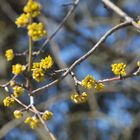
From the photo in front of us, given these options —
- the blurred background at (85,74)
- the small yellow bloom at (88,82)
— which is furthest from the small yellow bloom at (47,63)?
the blurred background at (85,74)

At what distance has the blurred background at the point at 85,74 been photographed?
448 centimetres

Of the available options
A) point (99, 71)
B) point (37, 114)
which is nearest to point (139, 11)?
point (99, 71)

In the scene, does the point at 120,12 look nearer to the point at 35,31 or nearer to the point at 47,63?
the point at 47,63

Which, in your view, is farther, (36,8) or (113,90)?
(113,90)

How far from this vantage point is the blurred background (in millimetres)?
4477

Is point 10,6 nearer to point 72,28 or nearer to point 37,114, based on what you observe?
point 72,28

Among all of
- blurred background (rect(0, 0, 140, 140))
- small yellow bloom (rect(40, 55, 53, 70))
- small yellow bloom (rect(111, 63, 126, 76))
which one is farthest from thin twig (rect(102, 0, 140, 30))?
blurred background (rect(0, 0, 140, 140))

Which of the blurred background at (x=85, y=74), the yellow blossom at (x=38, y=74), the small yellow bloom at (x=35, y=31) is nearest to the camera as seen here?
the small yellow bloom at (x=35, y=31)

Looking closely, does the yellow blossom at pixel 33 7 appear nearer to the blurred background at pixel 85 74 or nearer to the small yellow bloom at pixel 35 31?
the small yellow bloom at pixel 35 31

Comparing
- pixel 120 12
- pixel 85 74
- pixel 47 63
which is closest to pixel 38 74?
pixel 47 63

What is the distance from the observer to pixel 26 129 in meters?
5.23

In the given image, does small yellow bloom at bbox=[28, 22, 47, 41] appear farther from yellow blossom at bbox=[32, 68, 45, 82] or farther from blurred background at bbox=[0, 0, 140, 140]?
blurred background at bbox=[0, 0, 140, 140]

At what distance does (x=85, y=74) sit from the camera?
17.3ft

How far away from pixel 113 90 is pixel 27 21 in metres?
3.19
